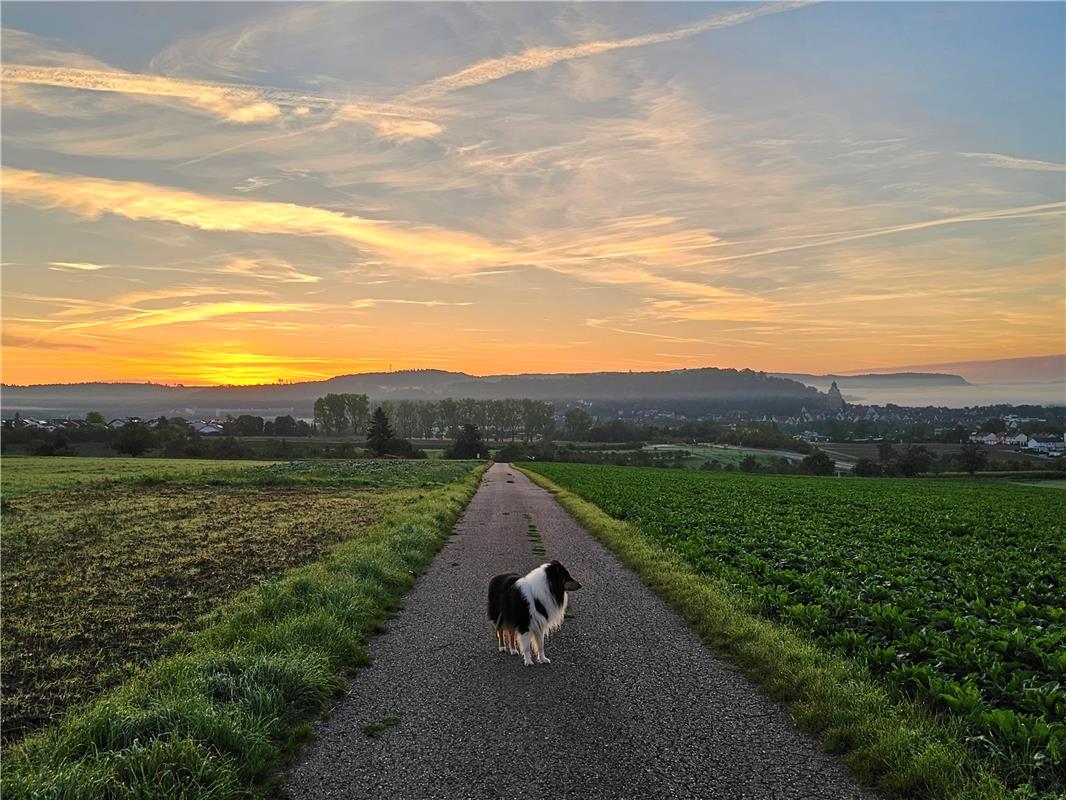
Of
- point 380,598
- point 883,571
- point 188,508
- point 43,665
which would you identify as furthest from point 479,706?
point 188,508

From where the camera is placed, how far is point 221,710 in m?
5.88

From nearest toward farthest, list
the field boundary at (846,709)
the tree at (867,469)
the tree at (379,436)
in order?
the field boundary at (846,709), the tree at (867,469), the tree at (379,436)

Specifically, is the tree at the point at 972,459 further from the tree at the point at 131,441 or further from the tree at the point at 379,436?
the tree at the point at 131,441

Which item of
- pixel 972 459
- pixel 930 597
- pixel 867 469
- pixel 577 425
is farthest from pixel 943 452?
pixel 930 597

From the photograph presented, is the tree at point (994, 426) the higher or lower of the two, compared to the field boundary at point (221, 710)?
lower

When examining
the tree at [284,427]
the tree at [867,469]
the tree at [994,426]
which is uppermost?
the tree at [284,427]

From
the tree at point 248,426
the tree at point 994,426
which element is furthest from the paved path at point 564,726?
the tree at point 994,426

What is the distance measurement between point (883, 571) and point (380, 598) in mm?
10866

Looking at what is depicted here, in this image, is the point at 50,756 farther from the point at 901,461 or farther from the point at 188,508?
the point at 901,461

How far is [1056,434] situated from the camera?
481 ft

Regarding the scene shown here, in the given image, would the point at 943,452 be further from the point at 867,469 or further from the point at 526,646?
the point at 526,646

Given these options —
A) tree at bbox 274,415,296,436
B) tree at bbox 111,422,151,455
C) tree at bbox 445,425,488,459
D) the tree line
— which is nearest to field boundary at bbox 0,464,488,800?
tree at bbox 111,422,151,455

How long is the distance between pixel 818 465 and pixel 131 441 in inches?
3932

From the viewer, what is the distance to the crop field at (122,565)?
8719 mm
